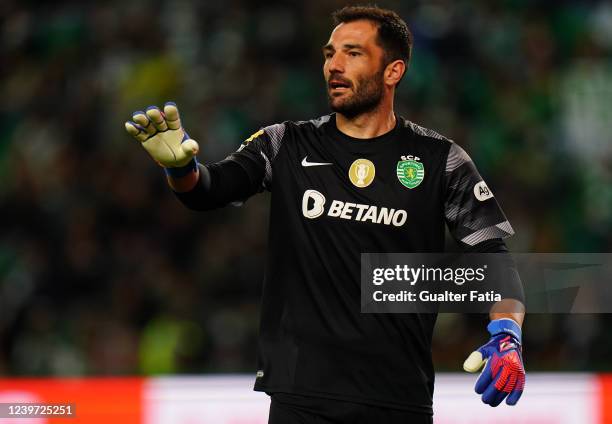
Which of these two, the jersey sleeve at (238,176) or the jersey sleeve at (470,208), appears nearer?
the jersey sleeve at (238,176)

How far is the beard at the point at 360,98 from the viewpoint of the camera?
14.5ft

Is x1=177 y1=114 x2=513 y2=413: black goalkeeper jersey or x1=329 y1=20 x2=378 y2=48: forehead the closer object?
x1=177 y1=114 x2=513 y2=413: black goalkeeper jersey

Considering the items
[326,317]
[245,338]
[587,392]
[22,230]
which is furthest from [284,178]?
[22,230]

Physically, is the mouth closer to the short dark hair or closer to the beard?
the beard

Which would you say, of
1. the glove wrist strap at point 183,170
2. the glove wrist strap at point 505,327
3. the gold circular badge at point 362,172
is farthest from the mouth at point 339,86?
the glove wrist strap at point 505,327

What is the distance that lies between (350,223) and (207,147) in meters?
5.24

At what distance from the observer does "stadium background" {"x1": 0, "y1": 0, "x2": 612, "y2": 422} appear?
820 centimetres

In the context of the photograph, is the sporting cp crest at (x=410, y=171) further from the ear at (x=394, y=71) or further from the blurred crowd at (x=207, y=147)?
the blurred crowd at (x=207, y=147)

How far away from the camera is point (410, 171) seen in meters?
4.39

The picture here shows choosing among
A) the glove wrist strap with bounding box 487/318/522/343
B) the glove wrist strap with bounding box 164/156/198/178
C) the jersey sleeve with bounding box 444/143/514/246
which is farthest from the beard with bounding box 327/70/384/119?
the glove wrist strap with bounding box 487/318/522/343

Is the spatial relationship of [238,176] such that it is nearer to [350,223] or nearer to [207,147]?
[350,223]

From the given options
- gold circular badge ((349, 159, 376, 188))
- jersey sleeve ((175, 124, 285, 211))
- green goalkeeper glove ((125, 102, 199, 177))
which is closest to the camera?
green goalkeeper glove ((125, 102, 199, 177))

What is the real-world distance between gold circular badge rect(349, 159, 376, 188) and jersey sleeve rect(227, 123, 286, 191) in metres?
0.32

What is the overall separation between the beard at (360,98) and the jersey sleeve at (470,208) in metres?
0.38
